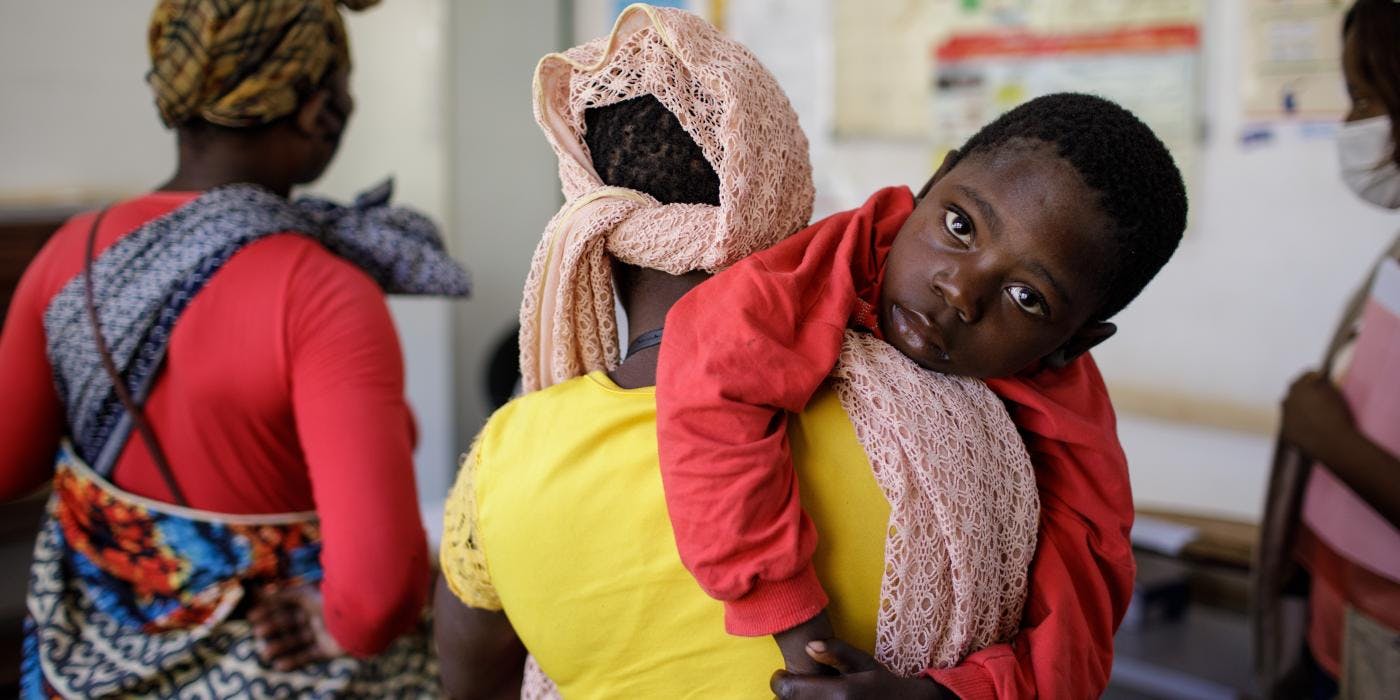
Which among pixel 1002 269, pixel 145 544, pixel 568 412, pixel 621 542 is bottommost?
pixel 145 544

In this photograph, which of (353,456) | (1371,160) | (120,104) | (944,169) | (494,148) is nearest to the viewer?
(944,169)

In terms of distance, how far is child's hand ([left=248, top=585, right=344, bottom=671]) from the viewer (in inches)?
56.1

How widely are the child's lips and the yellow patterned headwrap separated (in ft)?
3.29

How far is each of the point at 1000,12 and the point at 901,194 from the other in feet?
9.02

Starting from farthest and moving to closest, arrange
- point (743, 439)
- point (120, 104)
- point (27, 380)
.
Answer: point (120, 104) < point (27, 380) < point (743, 439)

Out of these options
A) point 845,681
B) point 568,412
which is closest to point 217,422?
point 568,412

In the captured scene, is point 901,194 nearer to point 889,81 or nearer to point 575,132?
point 575,132

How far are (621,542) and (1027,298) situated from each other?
43 cm

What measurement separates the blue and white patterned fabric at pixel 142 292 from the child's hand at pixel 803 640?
3.09 ft

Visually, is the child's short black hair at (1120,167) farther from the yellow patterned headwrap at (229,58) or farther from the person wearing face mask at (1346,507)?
the yellow patterned headwrap at (229,58)

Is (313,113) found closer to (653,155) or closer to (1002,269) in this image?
(653,155)

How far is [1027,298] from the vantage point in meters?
0.97

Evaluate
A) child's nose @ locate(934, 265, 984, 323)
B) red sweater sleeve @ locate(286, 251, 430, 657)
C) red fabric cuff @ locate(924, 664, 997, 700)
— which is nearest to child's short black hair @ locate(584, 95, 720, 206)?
child's nose @ locate(934, 265, 984, 323)

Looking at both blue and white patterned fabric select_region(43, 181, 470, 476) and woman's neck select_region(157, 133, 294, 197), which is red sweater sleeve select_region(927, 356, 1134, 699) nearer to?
blue and white patterned fabric select_region(43, 181, 470, 476)
